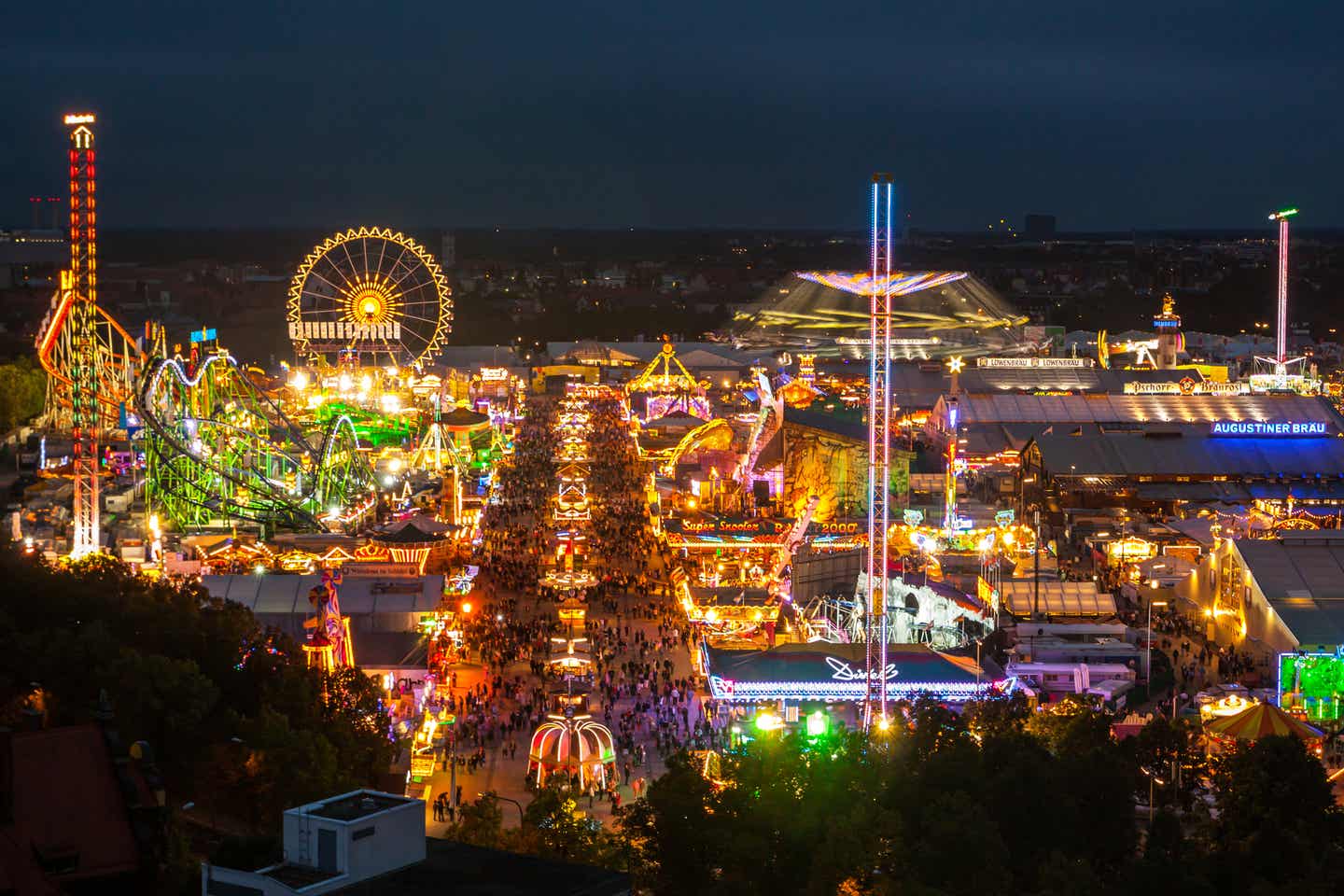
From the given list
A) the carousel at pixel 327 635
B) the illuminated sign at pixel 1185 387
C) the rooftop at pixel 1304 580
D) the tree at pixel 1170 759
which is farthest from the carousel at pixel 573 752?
the illuminated sign at pixel 1185 387

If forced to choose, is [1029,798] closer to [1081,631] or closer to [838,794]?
[838,794]

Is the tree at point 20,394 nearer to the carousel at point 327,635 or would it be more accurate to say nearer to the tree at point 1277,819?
the carousel at point 327,635

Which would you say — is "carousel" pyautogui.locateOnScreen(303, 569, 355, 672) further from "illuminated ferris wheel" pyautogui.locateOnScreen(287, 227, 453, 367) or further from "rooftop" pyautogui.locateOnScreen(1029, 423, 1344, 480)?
"illuminated ferris wheel" pyautogui.locateOnScreen(287, 227, 453, 367)

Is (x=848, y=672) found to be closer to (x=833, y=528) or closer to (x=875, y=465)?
(x=875, y=465)

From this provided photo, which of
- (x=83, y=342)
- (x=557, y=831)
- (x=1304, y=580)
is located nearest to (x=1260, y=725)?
(x=1304, y=580)

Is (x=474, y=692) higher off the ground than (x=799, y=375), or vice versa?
(x=799, y=375)

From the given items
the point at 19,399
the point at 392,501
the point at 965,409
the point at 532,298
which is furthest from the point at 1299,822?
the point at 532,298
